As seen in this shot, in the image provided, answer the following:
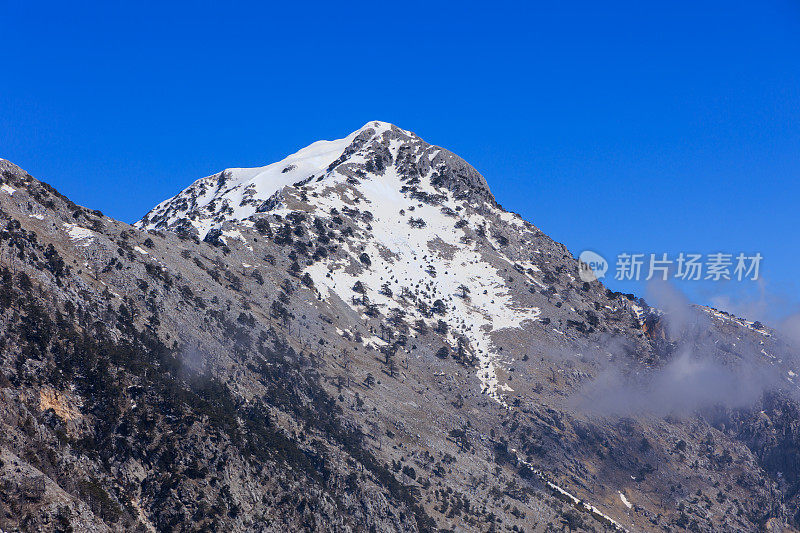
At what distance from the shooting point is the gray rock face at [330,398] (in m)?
92.1

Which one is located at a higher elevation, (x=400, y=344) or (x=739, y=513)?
(x=400, y=344)

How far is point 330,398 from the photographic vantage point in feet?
445

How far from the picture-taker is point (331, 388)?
139 meters

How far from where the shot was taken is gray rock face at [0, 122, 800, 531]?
92062 millimetres

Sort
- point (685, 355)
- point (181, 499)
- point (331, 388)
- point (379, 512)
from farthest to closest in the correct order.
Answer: point (685, 355) < point (331, 388) < point (379, 512) < point (181, 499)

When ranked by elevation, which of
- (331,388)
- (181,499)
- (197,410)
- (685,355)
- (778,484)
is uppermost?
(685,355)

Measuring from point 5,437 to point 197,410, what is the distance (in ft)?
91.2

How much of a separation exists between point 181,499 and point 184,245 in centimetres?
7354

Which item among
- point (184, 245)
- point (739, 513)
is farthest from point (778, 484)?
point (184, 245)

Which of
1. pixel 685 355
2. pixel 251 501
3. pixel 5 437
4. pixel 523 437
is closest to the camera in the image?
pixel 5 437

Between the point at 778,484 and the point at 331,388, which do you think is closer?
the point at 331,388

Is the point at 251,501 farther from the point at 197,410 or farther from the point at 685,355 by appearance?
the point at 685,355

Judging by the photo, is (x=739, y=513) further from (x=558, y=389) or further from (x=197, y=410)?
(x=197, y=410)

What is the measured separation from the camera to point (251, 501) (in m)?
99.4
